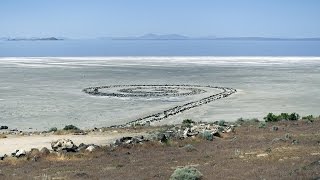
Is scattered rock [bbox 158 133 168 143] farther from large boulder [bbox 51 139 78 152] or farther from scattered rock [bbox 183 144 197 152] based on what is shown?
large boulder [bbox 51 139 78 152]

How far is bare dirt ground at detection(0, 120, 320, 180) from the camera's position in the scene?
18.0m

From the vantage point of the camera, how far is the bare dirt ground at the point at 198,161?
18016 mm

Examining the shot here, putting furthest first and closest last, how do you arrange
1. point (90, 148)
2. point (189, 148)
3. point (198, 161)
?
point (90, 148), point (189, 148), point (198, 161)

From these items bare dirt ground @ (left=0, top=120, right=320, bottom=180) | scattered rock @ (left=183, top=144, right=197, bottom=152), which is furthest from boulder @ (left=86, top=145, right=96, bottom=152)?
scattered rock @ (left=183, top=144, right=197, bottom=152)

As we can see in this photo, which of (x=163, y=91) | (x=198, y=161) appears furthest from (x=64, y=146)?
(x=163, y=91)

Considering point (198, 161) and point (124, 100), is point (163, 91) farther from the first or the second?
point (198, 161)

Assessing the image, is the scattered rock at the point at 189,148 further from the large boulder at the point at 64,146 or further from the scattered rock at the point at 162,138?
the large boulder at the point at 64,146

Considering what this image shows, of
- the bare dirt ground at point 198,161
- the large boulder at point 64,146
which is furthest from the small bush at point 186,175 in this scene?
the large boulder at point 64,146

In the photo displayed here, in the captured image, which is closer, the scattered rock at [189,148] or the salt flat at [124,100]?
the scattered rock at [189,148]

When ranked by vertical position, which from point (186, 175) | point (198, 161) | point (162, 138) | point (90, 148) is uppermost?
point (186, 175)

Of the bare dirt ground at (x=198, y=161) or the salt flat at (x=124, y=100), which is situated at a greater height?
the bare dirt ground at (x=198, y=161)

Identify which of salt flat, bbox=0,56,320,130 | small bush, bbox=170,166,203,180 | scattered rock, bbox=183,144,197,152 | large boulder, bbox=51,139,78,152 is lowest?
salt flat, bbox=0,56,320,130

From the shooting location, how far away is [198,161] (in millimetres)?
21734

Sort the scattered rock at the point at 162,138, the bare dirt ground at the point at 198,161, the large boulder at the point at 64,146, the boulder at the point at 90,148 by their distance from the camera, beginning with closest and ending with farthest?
1. the bare dirt ground at the point at 198,161
2. the boulder at the point at 90,148
3. the large boulder at the point at 64,146
4. the scattered rock at the point at 162,138
